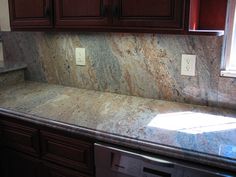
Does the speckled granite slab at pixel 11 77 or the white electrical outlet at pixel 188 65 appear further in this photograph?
the speckled granite slab at pixel 11 77

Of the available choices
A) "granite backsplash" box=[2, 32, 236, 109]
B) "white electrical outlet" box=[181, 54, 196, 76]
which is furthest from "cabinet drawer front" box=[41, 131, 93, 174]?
"white electrical outlet" box=[181, 54, 196, 76]

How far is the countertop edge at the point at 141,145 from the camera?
39.4 inches

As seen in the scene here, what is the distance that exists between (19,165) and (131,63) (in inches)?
38.3

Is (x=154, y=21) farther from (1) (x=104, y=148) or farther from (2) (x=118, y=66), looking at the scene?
(1) (x=104, y=148)

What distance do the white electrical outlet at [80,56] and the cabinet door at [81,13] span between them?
349 millimetres

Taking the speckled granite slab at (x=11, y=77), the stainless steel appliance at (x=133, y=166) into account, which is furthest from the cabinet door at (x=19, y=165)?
the speckled granite slab at (x=11, y=77)

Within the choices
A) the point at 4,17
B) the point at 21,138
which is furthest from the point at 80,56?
the point at 4,17

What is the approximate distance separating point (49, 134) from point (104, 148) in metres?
0.36

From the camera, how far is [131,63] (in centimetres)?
174

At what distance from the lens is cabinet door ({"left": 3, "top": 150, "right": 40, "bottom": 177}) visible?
4.98 feet

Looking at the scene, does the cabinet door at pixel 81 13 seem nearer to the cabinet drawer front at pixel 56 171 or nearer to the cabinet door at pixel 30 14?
the cabinet door at pixel 30 14

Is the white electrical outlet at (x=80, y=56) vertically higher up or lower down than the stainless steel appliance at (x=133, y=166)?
higher up

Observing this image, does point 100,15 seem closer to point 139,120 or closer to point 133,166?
point 139,120

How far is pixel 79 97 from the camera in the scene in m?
1.78
